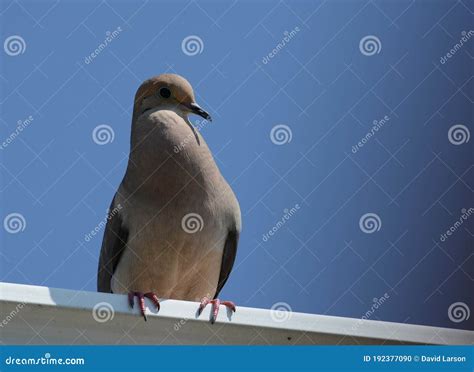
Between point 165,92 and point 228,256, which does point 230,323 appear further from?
point 165,92

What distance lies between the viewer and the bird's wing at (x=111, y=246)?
493cm

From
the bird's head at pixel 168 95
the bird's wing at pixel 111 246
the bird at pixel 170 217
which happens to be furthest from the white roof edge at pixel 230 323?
the bird's head at pixel 168 95

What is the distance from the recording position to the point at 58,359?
2992 mm

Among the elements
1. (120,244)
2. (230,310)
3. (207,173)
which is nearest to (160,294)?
(120,244)

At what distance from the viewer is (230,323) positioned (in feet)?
10.0

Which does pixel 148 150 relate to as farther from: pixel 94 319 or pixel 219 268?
pixel 94 319

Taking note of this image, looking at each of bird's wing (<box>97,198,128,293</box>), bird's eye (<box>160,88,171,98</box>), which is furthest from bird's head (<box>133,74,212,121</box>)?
bird's wing (<box>97,198,128,293</box>)

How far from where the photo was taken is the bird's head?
520cm

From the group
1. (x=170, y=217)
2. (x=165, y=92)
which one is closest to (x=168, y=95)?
(x=165, y=92)

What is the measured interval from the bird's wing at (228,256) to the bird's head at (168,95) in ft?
2.35

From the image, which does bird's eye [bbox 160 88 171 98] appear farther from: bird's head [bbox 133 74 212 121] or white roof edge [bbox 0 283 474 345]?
white roof edge [bbox 0 283 474 345]

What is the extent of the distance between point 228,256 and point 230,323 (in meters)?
2.11

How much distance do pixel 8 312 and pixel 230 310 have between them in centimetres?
74

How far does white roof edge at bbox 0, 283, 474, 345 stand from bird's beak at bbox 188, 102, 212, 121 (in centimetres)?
207
